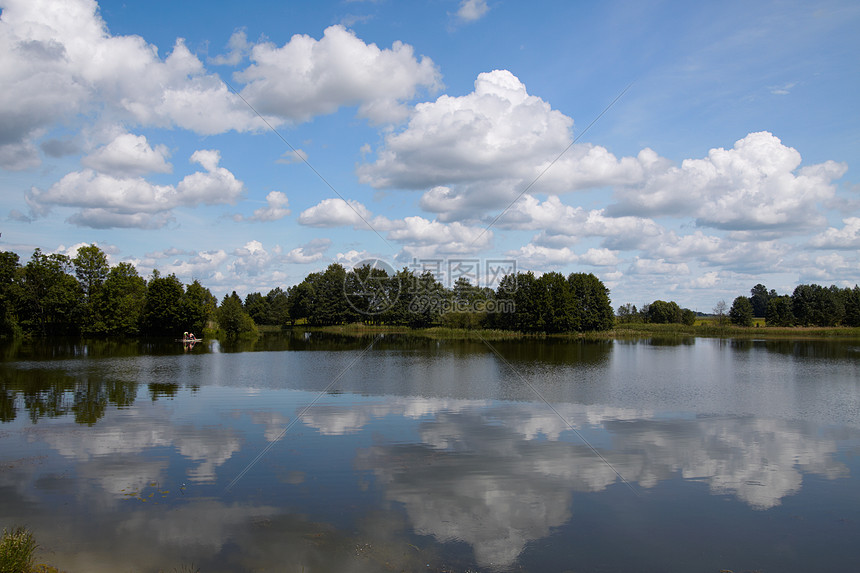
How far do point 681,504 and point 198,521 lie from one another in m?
8.75

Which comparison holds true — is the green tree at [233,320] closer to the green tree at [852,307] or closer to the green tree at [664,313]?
the green tree at [664,313]

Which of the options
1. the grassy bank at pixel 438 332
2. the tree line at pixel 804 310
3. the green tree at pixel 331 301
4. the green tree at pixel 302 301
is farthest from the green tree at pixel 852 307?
the green tree at pixel 302 301

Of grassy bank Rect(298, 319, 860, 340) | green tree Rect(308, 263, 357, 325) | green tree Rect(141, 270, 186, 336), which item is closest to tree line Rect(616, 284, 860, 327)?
grassy bank Rect(298, 319, 860, 340)

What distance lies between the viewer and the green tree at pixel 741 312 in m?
101

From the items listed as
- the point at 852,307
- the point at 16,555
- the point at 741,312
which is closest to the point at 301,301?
the point at 741,312

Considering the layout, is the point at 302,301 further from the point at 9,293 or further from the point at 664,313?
the point at 664,313

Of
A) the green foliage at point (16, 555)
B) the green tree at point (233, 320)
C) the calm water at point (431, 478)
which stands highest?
the green tree at point (233, 320)

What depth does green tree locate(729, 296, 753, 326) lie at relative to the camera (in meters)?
101

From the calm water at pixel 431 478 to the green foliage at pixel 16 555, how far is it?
0.44 m

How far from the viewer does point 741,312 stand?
4040 inches

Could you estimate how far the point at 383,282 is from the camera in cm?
10244

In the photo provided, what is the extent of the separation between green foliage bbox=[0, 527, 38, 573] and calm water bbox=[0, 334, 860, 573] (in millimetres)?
437

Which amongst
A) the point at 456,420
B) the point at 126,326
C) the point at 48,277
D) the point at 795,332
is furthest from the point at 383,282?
the point at 456,420

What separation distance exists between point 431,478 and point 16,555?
22.9 ft
